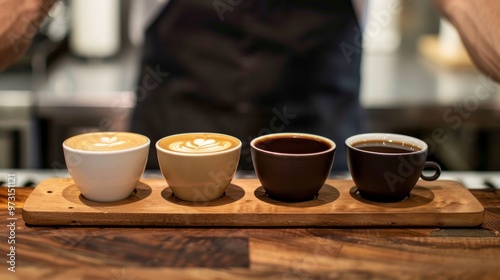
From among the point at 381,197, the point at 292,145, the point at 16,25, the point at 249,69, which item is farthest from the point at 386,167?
the point at 16,25

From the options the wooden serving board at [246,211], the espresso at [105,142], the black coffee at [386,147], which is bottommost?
the wooden serving board at [246,211]

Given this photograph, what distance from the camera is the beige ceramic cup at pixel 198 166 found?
1234 mm

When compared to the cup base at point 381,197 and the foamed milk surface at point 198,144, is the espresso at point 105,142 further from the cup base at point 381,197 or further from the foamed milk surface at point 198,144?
the cup base at point 381,197

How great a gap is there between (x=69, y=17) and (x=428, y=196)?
2532 millimetres

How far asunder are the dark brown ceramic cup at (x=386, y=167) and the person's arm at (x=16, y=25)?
0.88m

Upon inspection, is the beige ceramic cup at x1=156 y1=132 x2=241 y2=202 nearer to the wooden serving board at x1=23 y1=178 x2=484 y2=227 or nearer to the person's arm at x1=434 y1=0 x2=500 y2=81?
the wooden serving board at x1=23 y1=178 x2=484 y2=227

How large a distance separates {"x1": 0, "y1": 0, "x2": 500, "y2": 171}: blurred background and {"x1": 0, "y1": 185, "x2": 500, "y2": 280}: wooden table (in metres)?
1.66

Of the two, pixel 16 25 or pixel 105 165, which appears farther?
pixel 16 25

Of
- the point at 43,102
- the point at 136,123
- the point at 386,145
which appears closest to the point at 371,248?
the point at 386,145

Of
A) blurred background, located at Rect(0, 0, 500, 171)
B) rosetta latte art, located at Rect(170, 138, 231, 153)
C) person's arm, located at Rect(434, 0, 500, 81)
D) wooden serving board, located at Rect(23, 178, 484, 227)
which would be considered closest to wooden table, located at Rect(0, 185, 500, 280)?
wooden serving board, located at Rect(23, 178, 484, 227)

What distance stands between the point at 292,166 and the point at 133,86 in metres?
A: 1.96

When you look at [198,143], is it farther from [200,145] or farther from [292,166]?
[292,166]

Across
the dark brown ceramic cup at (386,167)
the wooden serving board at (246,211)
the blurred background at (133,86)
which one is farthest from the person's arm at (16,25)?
the blurred background at (133,86)

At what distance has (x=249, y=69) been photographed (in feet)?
6.53
